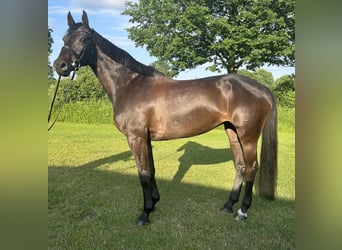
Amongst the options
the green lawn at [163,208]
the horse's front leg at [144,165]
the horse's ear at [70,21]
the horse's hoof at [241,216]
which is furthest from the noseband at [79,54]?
the horse's hoof at [241,216]

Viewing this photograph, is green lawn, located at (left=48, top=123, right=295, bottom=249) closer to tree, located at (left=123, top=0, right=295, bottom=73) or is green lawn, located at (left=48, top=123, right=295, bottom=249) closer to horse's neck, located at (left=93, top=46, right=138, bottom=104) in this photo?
horse's neck, located at (left=93, top=46, right=138, bottom=104)

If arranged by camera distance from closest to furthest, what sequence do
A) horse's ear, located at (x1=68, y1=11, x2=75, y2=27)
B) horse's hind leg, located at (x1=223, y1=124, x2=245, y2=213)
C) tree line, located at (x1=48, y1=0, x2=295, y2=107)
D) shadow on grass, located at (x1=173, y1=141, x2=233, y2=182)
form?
horse's ear, located at (x1=68, y1=11, x2=75, y2=27), horse's hind leg, located at (x1=223, y1=124, x2=245, y2=213), shadow on grass, located at (x1=173, y1=141, x2=233, y2=182), tree line, located at (x1=48, y1=0, x2=295, y2=107)

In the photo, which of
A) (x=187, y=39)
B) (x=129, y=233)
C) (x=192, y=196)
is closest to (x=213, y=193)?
(x=192, y=196)

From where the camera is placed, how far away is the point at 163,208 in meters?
3.06

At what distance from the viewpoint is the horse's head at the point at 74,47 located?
8.00ft

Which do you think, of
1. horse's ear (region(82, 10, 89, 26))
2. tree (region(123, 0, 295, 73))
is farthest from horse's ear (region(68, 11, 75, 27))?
tree (region(123, 0, 295, 73))

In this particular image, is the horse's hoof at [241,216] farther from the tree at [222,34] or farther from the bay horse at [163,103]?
the tree at [222,34]

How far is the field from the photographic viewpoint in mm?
2344

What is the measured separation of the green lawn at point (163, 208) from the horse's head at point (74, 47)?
60.2 inches
